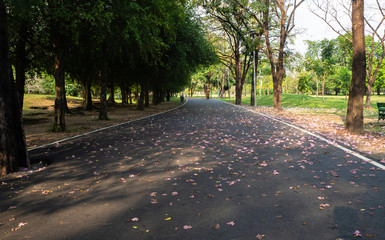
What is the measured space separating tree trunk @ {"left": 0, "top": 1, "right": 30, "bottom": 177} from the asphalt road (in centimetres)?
63

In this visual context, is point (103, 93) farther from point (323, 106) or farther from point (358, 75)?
point (323, 106)

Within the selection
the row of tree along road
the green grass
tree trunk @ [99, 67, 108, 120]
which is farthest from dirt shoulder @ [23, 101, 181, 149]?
the green grass

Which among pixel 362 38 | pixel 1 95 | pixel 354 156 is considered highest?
pixel 362 38

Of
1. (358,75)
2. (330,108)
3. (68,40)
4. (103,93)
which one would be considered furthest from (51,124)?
(330,108)

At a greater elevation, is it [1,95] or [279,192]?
[1,95]

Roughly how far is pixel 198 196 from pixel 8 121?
439 cm

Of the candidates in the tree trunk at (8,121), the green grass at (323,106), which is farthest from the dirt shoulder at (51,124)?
the green grass at (323,106)

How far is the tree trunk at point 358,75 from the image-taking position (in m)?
11.4

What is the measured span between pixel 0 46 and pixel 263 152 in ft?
21.4

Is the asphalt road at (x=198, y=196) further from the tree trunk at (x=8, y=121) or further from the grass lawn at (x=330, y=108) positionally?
the grass lawn at (x=330, y=108)

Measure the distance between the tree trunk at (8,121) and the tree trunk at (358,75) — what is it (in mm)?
10995

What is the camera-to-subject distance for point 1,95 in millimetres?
6125

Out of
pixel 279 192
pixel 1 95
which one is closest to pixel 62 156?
pixel 1 95

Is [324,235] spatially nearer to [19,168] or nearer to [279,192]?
[279,192]
